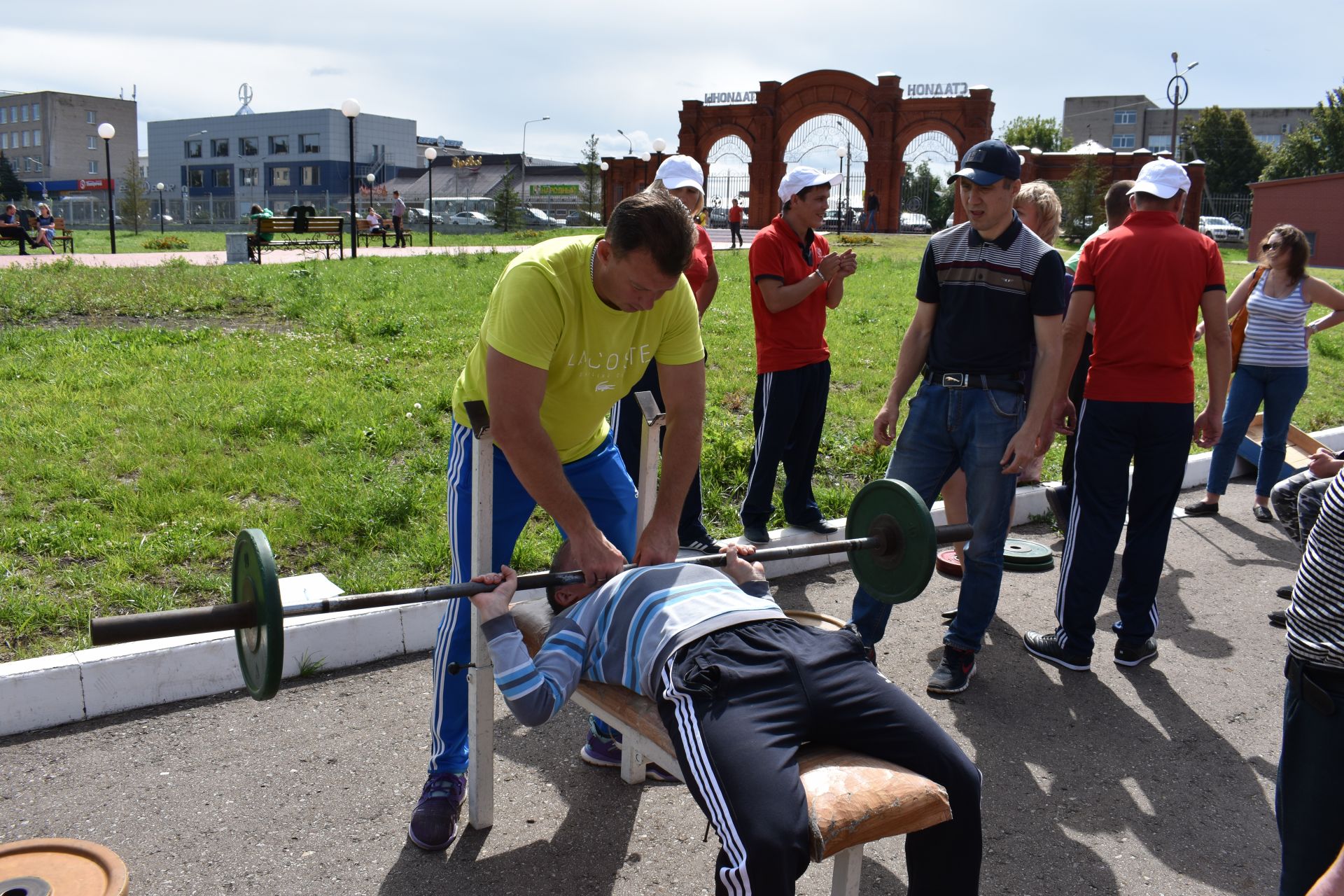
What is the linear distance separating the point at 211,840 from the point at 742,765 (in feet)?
5.94

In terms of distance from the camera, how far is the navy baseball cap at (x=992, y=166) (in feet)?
13.1

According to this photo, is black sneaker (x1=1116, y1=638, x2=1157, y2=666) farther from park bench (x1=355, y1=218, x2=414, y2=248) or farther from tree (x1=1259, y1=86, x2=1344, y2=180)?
tree (x1=1259, y1=86, x2=1344, y2=180)

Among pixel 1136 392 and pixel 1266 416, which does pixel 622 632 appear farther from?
pixel 1266 416

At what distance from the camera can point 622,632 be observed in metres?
2.90

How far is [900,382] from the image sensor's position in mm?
4496

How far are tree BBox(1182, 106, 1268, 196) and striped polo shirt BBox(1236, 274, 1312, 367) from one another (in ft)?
179

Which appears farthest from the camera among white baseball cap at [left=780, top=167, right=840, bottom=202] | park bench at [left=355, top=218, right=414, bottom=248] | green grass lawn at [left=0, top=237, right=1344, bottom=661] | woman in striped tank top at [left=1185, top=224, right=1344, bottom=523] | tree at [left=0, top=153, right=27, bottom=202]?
tree at [left=0, top=153, right=27, bottom=202]

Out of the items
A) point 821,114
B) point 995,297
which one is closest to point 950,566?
point 995,297

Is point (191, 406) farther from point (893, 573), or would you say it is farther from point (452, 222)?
point (452, 222)

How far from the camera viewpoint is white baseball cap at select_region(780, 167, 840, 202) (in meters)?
5.55

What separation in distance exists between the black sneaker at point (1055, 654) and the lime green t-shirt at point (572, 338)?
94.4 inches

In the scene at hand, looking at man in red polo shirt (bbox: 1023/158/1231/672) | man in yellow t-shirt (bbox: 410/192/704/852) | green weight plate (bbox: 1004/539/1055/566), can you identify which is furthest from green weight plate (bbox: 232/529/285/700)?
green weight plate (bbox: 1004/539/1055/566)

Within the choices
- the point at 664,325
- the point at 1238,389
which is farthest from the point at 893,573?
the point at 1238,389

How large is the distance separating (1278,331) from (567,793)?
5736mm
